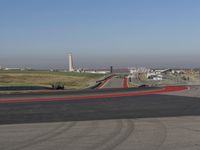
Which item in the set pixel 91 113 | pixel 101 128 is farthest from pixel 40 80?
pixel 101 128

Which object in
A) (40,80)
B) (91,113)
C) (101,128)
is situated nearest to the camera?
(101,128)

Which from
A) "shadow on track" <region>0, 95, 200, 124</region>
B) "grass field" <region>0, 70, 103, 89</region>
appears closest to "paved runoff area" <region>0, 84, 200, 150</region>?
"shadow on track" <region>0, 95, 200, 124</region>

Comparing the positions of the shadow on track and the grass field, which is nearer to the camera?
the shadow on track

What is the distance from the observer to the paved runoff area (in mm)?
10818

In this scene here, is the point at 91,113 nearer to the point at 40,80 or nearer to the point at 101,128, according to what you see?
the point at 101,128

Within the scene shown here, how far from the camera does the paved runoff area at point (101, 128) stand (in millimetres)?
10818

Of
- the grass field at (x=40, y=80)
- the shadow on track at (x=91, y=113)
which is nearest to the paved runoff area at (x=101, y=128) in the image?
the shadow on track at (x=91, y=113)

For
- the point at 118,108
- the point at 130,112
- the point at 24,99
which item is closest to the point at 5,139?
the point at 130,112

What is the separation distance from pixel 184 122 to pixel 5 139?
6.65 meters

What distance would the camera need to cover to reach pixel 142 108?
20891 millimetres

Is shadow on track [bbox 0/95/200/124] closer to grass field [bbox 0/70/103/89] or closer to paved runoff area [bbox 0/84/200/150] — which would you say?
paved runoff area [bbox 0/84/200/150]

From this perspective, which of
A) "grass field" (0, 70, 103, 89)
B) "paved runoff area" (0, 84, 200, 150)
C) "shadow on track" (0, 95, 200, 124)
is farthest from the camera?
"grass field" (0, 70, 103, 89)

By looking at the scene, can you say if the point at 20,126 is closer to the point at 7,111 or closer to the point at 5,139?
the point at 5,139

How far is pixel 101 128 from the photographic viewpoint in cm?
1380
